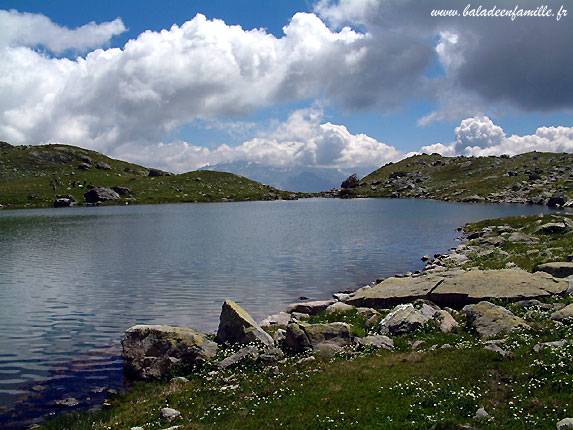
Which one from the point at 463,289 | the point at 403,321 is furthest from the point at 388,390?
the point at 463,289

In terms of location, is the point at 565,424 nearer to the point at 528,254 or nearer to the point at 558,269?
the point at 558,269

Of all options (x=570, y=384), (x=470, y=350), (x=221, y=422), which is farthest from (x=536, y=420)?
(x=221, y=422)

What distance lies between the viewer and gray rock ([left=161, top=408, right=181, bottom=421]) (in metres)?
16.2

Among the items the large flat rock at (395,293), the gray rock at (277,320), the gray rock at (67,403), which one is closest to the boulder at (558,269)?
the large flat rock at (395,293)

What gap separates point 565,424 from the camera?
36.2ft

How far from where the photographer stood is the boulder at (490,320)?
66.0ft

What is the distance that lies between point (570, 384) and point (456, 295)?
14134 mm

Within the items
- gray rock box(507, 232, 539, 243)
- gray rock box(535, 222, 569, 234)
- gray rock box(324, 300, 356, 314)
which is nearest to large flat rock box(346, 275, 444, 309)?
gray rock box(324, 300, 356, 314)

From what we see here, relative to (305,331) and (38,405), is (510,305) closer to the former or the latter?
(305,331)

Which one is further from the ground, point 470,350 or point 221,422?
point 470,350

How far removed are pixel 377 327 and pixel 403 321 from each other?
6.35 ft

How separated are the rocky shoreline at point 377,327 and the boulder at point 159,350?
0.06m

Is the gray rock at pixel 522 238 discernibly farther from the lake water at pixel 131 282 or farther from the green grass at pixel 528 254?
the lake water at pixel 131 282

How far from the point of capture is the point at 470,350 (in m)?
18.0
